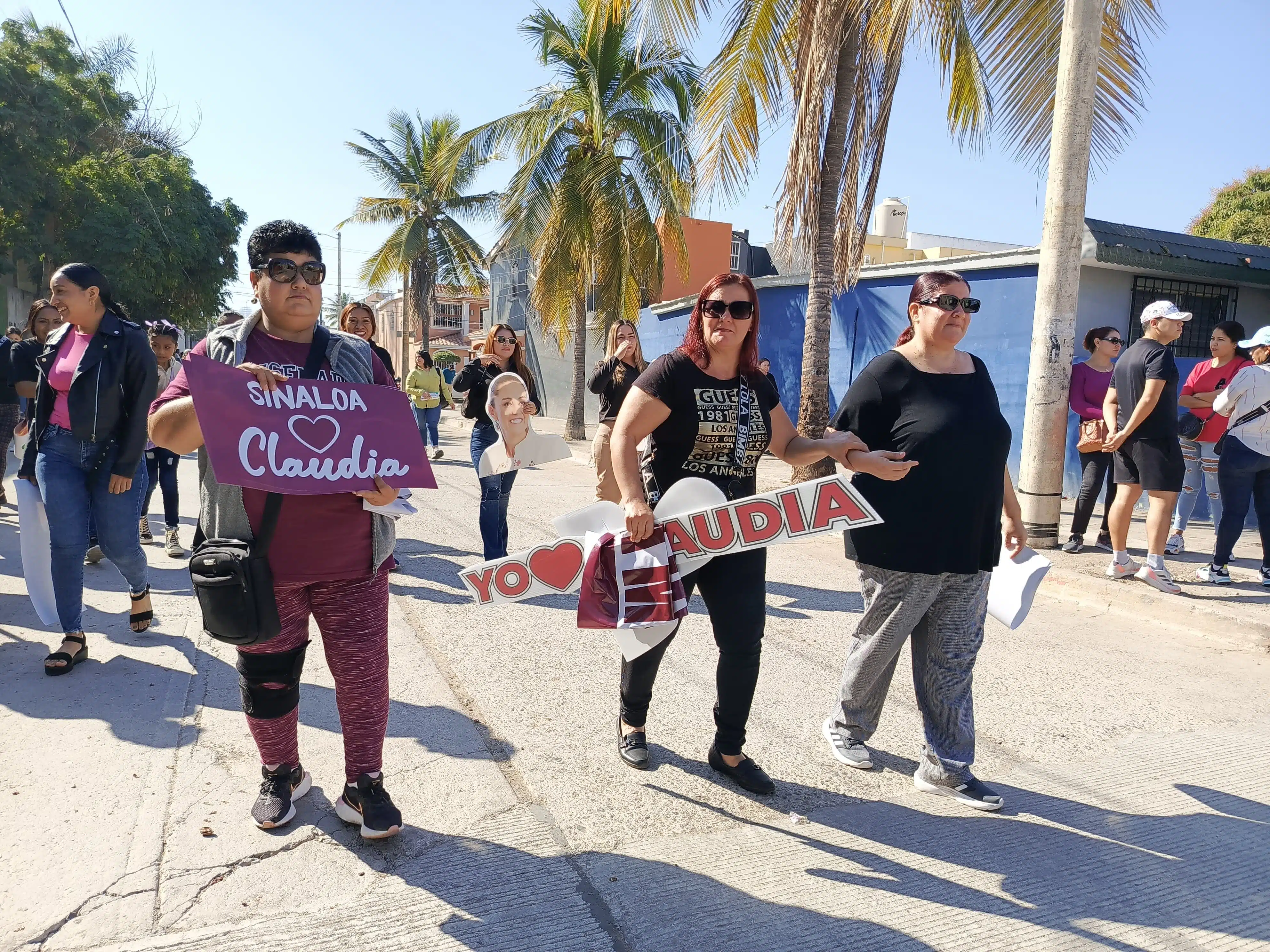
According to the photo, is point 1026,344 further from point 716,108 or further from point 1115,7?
point 716,108

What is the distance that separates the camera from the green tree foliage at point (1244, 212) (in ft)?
70.3

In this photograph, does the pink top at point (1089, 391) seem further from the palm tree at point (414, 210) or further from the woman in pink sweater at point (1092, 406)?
the palm tree at point (414, 210)

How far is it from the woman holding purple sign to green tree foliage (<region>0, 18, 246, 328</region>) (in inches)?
1077

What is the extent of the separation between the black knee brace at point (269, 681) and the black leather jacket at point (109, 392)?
2.13 m

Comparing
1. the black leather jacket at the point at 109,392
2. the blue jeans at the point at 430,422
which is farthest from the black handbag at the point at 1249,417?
the blue jeans at the point at 430,422

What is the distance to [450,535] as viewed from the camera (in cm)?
Result: 794

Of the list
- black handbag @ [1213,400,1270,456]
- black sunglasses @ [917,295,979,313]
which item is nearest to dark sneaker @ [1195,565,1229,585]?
black handbag @ [1213,400,1270,456]

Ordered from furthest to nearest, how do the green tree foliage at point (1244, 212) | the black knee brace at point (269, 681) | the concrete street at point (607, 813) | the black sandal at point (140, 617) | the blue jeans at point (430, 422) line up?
the green tree foliage at point (1244, 212)
the blue jeans at point (430, 422)
the black sandal at point (140, 617)
the black knee brace at point (269, 681)
the concrete street at point (607, 813)

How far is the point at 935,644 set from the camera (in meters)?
3.22

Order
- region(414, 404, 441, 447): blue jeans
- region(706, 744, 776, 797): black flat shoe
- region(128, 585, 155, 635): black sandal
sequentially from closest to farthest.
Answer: region(706, 744, 776, 797): black flat shoe
region(128, 585, 155, 635): black sandal
region(414, 404, 441, 447): blue jeans

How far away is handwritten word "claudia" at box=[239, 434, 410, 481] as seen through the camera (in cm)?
248

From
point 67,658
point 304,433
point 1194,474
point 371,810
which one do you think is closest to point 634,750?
point 371,810

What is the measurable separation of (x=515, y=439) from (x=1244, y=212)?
24.0 m

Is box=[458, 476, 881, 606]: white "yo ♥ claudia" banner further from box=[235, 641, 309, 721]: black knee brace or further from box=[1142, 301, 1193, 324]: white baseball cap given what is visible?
box=[1142, 301, 1193, 324]: white baseball cap
